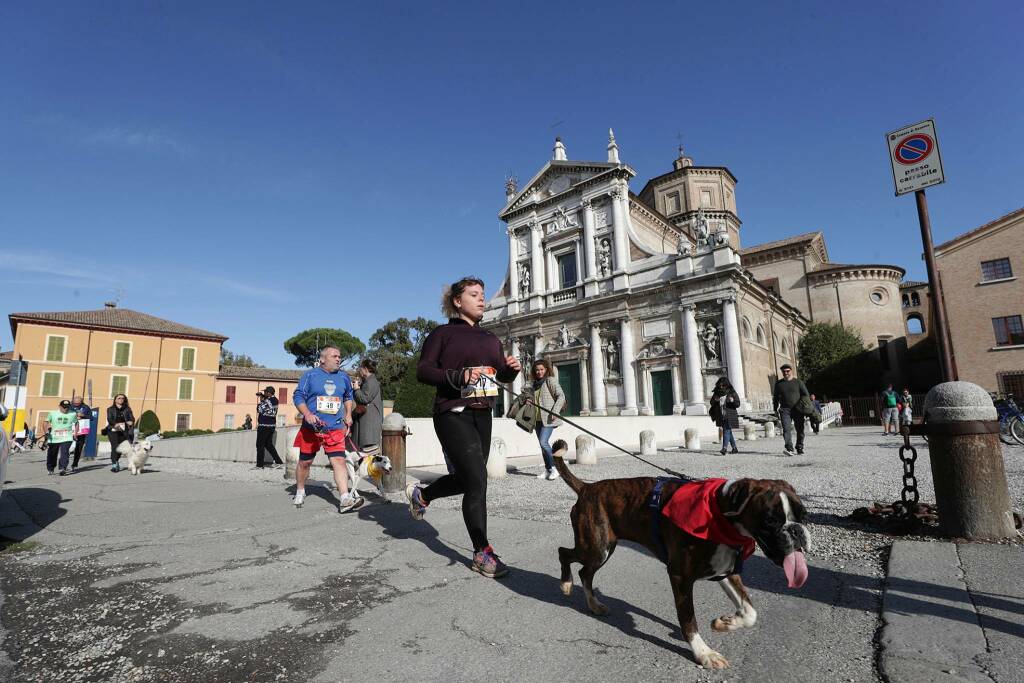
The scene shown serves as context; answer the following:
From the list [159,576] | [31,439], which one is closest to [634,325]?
[159,576]

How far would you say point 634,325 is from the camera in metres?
26.8

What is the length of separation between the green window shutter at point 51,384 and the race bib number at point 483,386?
46801 millimetres

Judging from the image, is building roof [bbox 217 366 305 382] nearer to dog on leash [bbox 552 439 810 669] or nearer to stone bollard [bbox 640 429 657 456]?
stone bollard [bbox 640 429 657 456]

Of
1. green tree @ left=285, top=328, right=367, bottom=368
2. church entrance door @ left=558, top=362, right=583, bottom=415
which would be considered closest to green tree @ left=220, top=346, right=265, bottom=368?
green tree @ left=285, top=328, right=367, bottom=368

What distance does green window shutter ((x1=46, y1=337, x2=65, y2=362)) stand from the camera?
120 feet

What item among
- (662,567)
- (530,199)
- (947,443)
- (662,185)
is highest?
(662,185)

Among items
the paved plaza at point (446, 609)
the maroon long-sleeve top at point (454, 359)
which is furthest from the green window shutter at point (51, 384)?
the maroon long-sleeve top at point (454, 359)

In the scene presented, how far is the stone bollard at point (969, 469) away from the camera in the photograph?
334 cm

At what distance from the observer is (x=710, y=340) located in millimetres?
23828

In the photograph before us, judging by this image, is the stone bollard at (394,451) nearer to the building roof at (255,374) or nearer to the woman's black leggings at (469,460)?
the woman's black leggings at (469,460)

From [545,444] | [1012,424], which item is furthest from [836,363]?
[545,444]

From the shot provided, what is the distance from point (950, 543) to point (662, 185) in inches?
1533

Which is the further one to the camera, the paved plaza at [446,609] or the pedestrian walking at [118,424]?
the pedestrian walking at [118,424]

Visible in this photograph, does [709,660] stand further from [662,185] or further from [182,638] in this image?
[662,185]
